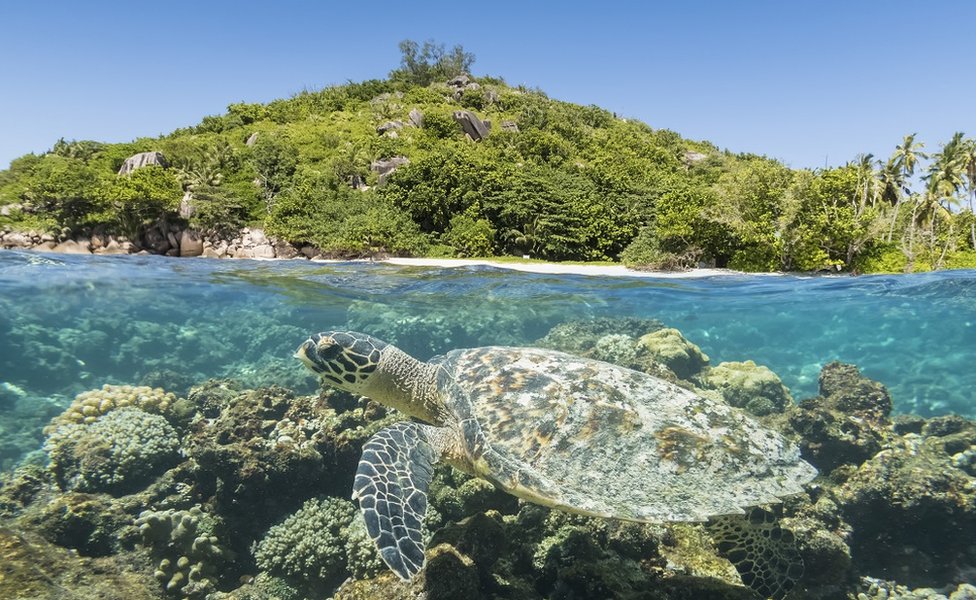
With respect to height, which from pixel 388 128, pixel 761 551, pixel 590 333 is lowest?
pixel 761 551

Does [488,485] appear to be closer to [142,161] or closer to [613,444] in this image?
[613,444]

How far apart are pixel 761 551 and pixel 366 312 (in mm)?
12900

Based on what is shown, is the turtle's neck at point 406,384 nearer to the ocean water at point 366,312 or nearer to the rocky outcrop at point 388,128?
the ocean water at point 366,312

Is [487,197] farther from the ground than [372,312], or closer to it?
farther from the ground

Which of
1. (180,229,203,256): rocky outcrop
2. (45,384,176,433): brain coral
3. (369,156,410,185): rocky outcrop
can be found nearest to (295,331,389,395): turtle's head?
(45,384,176,433): brain coral

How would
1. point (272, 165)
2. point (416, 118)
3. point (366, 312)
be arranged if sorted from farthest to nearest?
point (416, 118) → point (272, 165) → point (366, 312)

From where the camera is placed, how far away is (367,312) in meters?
15.7

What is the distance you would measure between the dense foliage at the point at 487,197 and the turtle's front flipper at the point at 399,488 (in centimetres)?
1403

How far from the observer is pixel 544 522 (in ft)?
18.3

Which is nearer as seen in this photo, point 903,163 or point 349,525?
point 349,525

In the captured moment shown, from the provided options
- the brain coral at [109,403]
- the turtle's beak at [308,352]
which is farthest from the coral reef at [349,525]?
the turtle's beak at [308,352]

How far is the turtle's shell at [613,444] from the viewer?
11.5 feet

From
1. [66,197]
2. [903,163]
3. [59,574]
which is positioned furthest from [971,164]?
[66,197]

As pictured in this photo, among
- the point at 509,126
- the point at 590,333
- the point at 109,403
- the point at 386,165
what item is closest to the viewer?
the point at 109,403
